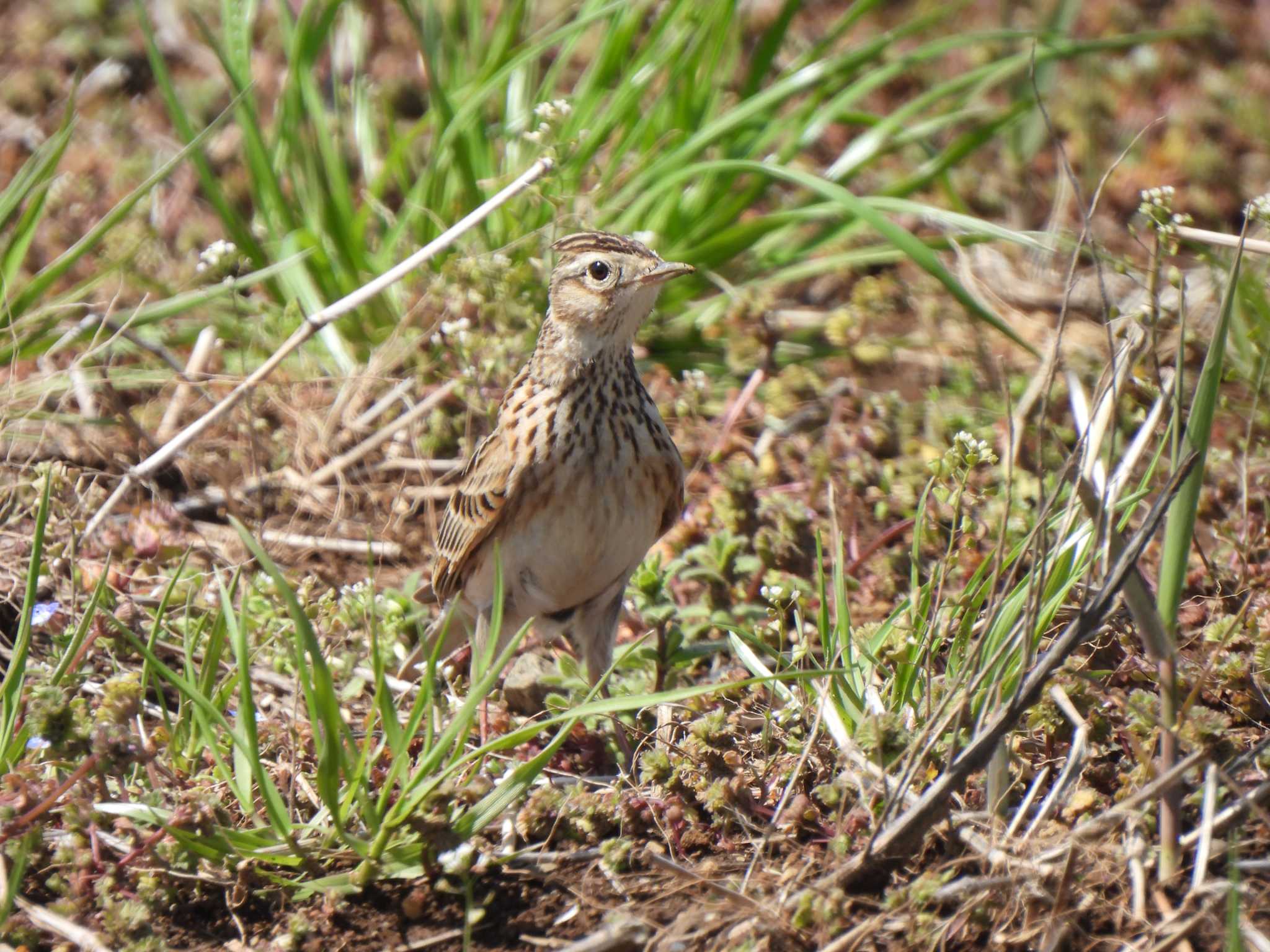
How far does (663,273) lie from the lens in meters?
4.54

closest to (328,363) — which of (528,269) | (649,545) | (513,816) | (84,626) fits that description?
(528,269)

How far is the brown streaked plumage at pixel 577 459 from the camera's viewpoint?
4.53 meters

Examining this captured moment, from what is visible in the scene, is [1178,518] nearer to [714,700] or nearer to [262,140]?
[714,700]

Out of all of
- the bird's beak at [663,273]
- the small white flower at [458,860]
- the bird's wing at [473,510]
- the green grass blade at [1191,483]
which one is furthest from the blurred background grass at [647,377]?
the bird's beak at [663,273]

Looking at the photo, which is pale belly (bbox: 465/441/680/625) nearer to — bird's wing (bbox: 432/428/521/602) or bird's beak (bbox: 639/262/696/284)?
bird's wing (bbox: 432/428/521/602)

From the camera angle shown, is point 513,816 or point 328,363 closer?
point 513,816

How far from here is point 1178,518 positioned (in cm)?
329

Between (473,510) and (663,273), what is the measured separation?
976mm

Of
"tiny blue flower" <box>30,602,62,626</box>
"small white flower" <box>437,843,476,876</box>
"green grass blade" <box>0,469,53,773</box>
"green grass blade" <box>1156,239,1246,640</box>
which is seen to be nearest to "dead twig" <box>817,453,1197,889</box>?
"green grass blade" <box>1156,239,1246,640</box>

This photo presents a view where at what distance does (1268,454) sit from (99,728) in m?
3.94

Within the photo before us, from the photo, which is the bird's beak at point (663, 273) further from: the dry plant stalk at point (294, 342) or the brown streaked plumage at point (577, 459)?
the dry plant stalk at point (294, 342)

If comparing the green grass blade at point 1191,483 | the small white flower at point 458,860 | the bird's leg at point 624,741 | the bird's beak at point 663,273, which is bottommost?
the bird's leg at point 624,741

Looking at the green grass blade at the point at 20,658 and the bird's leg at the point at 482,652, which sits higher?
the green grass blade at the point at 20,658

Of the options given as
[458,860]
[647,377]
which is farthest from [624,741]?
[647,377]
